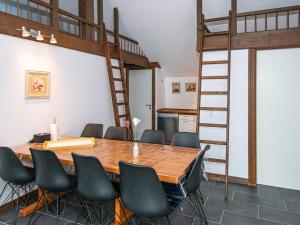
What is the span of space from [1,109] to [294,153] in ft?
12.8

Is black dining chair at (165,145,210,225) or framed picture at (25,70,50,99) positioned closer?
black dining chair at (165,145,210,225)

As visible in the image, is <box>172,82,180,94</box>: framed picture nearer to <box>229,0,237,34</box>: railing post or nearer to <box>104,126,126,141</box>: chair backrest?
<box>229,0,237,34</box>: railing post

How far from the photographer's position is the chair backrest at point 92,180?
82.7 inches

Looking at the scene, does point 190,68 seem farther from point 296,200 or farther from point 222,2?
point 296,200

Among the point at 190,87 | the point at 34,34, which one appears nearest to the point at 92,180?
the point at 34,34

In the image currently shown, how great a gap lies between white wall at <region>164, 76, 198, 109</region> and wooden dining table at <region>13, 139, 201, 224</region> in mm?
3914

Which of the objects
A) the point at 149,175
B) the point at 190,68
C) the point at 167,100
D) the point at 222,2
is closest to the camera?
the point at 149,175

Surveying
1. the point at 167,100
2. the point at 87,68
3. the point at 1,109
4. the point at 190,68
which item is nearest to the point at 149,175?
the point at 1,109

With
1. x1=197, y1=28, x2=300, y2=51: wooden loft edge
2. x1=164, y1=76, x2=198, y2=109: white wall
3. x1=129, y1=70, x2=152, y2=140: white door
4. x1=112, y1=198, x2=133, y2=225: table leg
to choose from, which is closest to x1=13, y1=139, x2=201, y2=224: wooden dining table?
x1=112, y1=198, x2=133, y2=225: table leg

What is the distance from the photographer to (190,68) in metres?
6.26

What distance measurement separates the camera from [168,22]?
495 centimetres

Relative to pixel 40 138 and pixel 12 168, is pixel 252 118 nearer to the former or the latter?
pixel 40 138

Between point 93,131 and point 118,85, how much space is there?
1503 mm

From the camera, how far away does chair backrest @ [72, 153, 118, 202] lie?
82.7 inches
